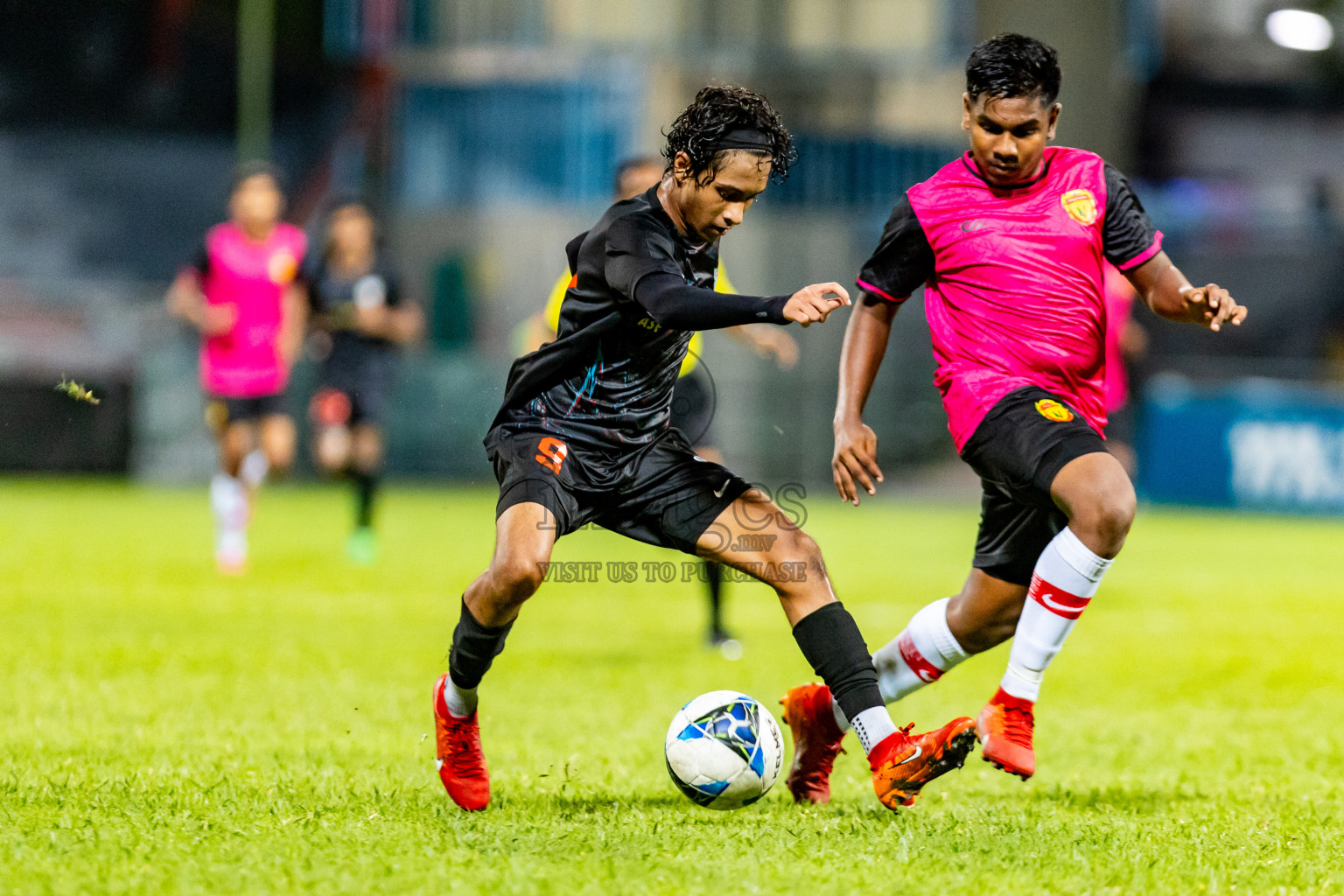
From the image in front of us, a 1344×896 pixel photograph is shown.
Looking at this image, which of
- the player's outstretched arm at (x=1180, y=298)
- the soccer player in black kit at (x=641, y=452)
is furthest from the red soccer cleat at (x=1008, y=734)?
the player's outstretched arm at (x=1180, y=298)

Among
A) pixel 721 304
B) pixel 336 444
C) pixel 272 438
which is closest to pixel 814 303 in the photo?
pixel 721 304

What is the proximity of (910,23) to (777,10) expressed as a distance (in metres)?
2.15

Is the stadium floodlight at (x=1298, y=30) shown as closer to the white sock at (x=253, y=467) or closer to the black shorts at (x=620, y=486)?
the white sock at (x=253, y=467)

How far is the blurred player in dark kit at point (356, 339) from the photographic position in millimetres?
11203

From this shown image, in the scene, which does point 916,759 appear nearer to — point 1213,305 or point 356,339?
point 1213,305

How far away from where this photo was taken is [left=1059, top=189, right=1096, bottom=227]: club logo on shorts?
14.3ft

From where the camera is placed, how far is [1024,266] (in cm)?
435

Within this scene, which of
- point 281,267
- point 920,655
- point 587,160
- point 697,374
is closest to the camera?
point 920,655

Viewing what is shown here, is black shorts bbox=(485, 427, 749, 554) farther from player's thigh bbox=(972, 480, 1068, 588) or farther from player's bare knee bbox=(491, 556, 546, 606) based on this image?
player's thigh bbox=(972, 480, 1068, 588)

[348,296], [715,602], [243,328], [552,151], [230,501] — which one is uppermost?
[552,151]

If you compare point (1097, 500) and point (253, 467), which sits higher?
point (1097, 500)

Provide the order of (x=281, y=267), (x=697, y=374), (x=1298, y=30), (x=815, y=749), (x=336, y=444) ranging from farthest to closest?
(x=1298, y=30) < (x=336, y=444) < (x=281, y=267) < (x=697, y=374) < (x=815, y=749)

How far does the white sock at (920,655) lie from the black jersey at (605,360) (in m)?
0.97

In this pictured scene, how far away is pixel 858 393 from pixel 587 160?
66.8 ft
